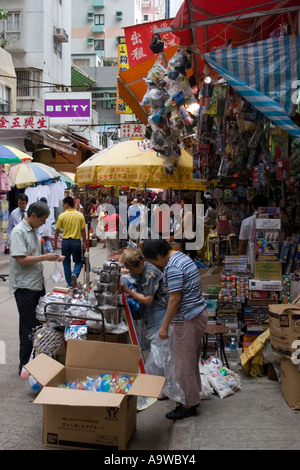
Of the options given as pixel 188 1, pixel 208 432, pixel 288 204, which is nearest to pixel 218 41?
pixel 188 1

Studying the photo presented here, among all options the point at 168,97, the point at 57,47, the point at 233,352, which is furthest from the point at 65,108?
the point at 233,352

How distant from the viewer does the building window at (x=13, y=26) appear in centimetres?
2511

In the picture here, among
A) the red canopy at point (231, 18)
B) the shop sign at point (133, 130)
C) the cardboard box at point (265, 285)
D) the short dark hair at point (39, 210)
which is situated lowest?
the cardboard box at point (265, 285)

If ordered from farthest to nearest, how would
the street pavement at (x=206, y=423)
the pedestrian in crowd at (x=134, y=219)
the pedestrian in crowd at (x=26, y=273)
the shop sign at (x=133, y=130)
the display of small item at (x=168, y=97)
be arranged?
the shop sign at (x=133, y=130), the pedestrian in crowd at (x=134, y=219), the display of small item at (x=168, y=97), the pedestrian in crowd at (x=26, y=273), the street pavement at (x=206, y=423)

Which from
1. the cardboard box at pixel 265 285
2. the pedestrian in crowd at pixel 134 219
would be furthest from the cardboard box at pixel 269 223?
the pedestrian in crowd at pixel 134 219

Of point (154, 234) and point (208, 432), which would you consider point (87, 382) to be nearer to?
point (208, 432)

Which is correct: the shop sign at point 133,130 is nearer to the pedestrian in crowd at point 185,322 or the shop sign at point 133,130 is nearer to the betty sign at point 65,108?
the betty sign at point 65,108

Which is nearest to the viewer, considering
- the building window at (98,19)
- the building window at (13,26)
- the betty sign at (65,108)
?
the betty sign at (65,108)

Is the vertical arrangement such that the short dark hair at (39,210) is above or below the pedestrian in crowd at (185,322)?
above

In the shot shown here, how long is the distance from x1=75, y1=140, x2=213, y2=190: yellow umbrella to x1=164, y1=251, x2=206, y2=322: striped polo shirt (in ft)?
11.8

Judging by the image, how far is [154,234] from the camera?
10.3m

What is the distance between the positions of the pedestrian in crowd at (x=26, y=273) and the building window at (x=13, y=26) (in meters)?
22.0

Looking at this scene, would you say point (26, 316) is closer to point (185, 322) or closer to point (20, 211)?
point (185, 322)

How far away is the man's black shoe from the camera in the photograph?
4.62m
